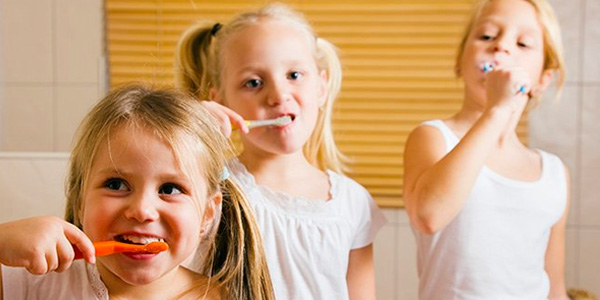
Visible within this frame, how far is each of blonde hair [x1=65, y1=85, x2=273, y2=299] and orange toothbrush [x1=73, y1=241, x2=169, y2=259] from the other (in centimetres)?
9

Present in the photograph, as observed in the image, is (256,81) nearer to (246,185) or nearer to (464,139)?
(246,185)

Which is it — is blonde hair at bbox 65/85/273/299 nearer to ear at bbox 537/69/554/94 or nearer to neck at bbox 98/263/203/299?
neck at bbox 98/263/203/299

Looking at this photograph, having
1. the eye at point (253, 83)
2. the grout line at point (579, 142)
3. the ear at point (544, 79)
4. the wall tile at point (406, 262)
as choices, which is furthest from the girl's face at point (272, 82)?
the grout line at point (579, 142)

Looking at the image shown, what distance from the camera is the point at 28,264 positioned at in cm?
79

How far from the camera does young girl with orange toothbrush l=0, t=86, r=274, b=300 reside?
0.82 m

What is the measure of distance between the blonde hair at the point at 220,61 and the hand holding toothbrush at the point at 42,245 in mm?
575

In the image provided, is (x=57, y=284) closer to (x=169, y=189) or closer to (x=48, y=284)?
(x=48, y=284)

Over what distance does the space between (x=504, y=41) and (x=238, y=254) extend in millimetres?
598

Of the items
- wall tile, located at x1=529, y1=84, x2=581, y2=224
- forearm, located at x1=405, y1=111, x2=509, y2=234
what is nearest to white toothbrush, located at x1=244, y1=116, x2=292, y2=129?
forearm, located at x1=405, y1=111, x2=509, y2=234

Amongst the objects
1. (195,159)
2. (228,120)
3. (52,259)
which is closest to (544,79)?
(228,120)

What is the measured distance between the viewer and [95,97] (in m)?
2.47

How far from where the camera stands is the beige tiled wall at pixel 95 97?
2.32 m

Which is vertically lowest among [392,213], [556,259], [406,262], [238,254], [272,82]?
[406,262]

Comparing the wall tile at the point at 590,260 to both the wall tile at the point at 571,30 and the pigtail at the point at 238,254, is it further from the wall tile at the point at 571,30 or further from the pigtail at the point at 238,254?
the pigtail at the point at 238,254
